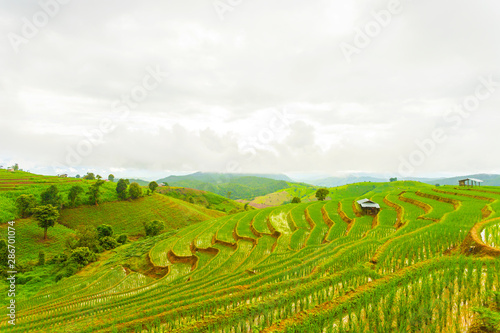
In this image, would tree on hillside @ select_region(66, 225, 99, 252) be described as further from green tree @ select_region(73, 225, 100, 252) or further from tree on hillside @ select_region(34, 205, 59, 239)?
tree on hillside @ select_region(34, 205, 59, 239)

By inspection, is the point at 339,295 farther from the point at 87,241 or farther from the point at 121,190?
the point at 121,190

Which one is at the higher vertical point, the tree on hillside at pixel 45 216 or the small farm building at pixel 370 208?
the small farm building at pixel 370 208

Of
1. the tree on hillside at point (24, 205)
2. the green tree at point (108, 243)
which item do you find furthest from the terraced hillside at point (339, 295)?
the tree on hillside at point (24, 205)

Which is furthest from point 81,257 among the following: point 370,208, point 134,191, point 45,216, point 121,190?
point 121,190

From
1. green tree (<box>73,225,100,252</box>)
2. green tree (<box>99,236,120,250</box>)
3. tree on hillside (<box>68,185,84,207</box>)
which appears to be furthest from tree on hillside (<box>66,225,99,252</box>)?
tree on hillside (<box>68,185,84,207</box>)

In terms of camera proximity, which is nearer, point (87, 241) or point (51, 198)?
point (87, 241)

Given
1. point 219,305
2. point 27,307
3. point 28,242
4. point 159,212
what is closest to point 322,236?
point 219,305

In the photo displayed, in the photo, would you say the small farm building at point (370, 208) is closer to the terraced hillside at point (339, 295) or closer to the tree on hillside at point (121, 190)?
the terraced hillside at point (339, 295)

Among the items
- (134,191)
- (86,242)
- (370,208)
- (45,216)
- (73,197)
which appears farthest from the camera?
(134,191)

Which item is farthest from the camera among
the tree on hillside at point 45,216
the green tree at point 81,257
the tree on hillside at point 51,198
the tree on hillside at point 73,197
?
the tree on hillside at point 73,197

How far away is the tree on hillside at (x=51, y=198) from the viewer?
5886 cm

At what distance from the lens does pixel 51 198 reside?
59469 millimetres

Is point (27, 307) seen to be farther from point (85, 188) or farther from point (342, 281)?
point (85, 188)

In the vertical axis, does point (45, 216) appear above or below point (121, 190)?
below
